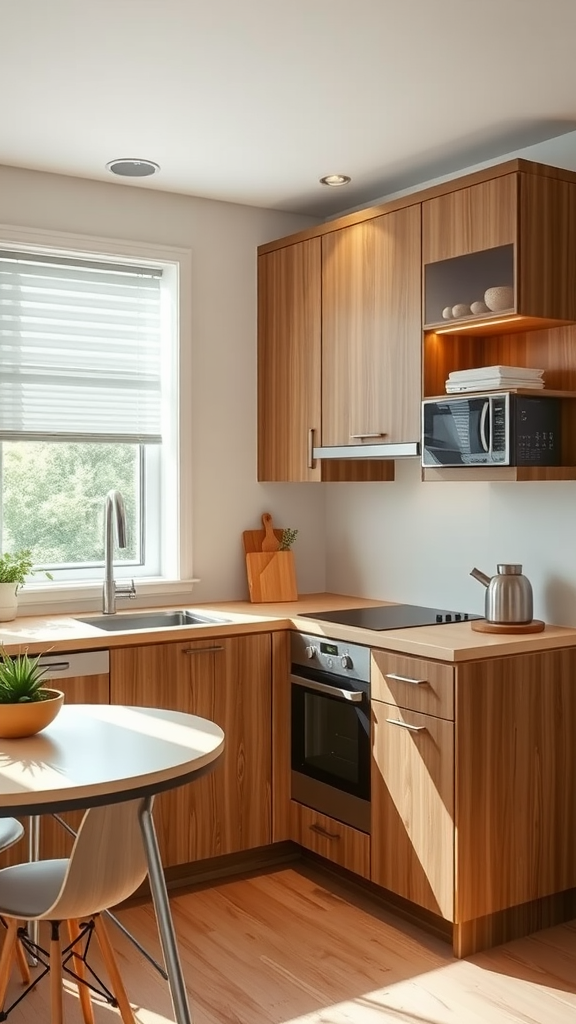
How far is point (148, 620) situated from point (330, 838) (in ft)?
3.54

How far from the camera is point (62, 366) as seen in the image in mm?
3912

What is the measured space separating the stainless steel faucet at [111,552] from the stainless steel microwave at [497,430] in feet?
3.83

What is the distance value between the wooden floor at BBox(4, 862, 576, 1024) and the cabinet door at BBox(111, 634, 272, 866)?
8.3 inches

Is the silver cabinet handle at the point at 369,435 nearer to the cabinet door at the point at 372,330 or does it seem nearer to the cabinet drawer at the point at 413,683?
the cabinet door at the point at 372,330

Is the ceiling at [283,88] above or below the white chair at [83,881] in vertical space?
above

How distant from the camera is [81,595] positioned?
387cm

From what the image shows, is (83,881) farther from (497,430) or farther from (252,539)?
(252,539)

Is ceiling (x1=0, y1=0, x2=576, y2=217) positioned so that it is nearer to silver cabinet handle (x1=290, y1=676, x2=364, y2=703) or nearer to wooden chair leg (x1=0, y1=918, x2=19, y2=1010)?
silver cabinet handle (x1=290, y1=676, x2=364, y2=703)

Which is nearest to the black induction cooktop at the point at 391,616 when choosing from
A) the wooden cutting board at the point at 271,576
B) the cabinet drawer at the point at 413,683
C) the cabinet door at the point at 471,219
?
the cabinet drawer at the point at 413,683

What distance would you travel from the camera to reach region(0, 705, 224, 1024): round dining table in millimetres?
1907

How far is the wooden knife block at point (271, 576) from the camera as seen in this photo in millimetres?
4180

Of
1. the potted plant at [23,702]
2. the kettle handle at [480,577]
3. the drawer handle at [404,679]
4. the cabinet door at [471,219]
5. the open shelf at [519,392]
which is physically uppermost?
the cabinet door at [471,219]

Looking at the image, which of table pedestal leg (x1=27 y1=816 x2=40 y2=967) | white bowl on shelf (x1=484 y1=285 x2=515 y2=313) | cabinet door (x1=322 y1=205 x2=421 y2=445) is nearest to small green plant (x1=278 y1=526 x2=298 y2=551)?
cabinet door (x1=322 y1=205 x2=421 y2=445)

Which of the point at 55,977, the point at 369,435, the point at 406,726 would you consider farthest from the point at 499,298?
the point at 55,977
